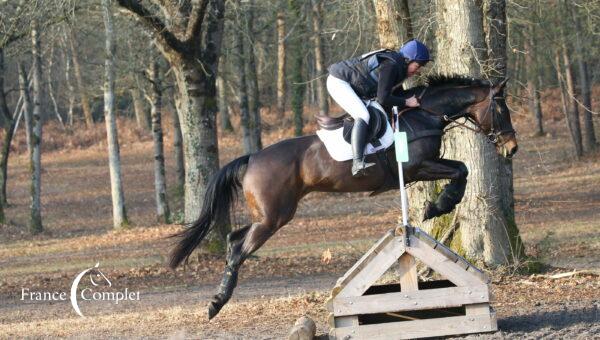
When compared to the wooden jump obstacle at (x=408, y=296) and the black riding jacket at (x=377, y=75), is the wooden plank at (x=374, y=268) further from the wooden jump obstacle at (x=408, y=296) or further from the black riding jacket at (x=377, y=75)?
the black riding jacket at (x=377, y=75)

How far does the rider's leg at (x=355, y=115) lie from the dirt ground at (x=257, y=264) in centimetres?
178

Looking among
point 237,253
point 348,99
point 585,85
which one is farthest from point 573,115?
point 237,253

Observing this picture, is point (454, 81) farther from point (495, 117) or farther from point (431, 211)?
point (431, 211)

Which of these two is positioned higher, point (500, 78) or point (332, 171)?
point (500, 78)

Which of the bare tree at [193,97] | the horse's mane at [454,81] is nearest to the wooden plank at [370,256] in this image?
the horse's mane at [454,81]

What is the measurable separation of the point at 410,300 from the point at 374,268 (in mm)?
435

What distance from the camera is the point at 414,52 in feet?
28.9

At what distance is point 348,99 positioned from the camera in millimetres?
8867

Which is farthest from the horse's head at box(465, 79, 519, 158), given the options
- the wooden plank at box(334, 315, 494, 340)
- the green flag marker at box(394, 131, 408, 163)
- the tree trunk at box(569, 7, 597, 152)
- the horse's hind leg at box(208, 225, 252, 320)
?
the tree trunk at box(569, 7, 597, 152)

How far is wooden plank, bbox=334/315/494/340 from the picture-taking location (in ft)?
26.6

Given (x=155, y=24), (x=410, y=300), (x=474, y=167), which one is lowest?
(x=410, y=300)

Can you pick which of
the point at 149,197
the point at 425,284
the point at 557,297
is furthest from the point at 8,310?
the point at 149,197

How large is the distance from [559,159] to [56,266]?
22.1 metres

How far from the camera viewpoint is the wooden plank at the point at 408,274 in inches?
322
